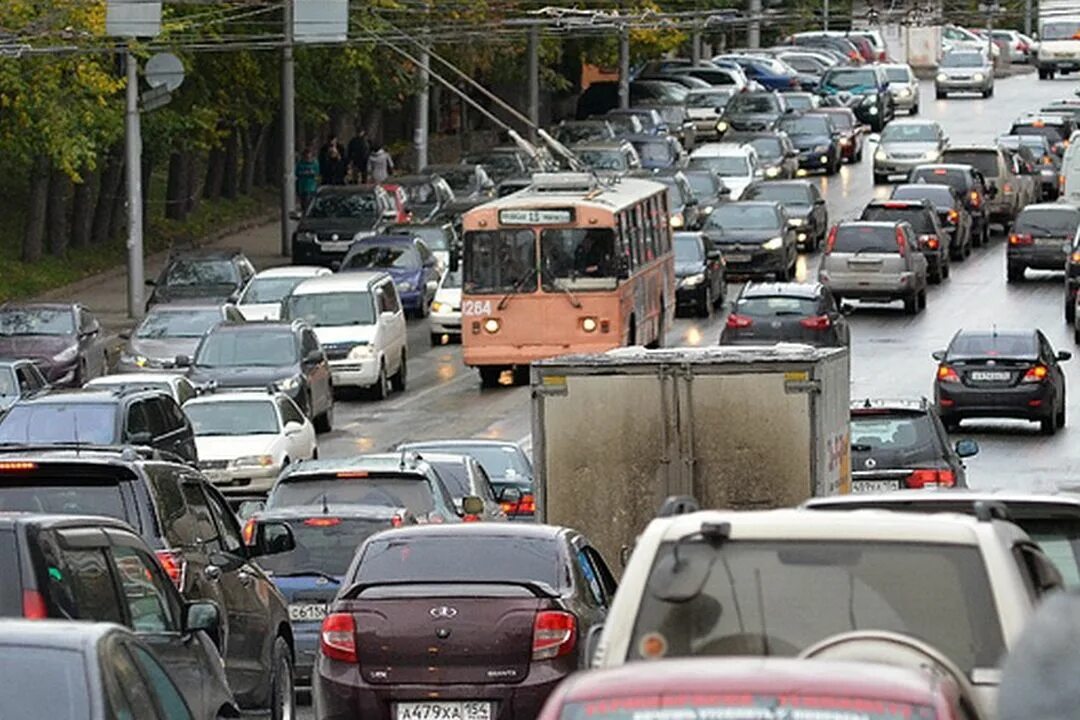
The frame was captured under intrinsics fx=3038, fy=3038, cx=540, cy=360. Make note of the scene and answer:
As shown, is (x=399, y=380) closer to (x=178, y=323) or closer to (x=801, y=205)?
(x=178, y=323)

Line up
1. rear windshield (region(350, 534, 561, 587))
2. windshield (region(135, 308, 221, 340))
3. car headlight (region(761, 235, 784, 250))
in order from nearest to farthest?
1. rear windshield (region(350, 534, 561, 587))
2. windshield (region(135, 308, 221, 340))
3. car headlight (region(761, 235, 784, 250))

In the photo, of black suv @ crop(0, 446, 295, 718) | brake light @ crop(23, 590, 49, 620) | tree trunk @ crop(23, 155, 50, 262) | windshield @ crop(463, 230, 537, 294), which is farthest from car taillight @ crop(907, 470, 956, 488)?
tree trunk @ crop(23, 155, 50, 262)

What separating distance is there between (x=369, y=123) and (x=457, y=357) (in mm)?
31695

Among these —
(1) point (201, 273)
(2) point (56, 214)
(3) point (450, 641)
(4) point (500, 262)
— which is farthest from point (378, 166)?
(3) point (450, 641)

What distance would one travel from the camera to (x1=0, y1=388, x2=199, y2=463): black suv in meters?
29.0

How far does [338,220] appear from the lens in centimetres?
5819

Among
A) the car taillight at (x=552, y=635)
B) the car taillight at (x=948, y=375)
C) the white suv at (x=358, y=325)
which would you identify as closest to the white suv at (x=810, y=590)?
the car taillight at (x=552, y=635)

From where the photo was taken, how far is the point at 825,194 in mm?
72188

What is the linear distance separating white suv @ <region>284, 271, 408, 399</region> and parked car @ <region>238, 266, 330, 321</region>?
169 cm

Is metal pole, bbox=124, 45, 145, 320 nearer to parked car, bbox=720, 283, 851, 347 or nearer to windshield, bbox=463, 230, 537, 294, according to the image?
windshield, bbox=463, 230, 537, 294

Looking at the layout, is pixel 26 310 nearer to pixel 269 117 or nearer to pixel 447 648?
pixel 269 117

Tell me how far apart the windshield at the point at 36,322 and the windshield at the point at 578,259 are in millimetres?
6636

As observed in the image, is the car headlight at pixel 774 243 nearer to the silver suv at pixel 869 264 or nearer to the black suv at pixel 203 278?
the silver suv at pixel 869 264

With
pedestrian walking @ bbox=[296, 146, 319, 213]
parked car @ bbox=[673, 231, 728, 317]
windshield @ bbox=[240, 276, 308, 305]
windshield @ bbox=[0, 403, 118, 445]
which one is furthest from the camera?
pedestrian walking @ bbox=[296, 146, 319, 213]
